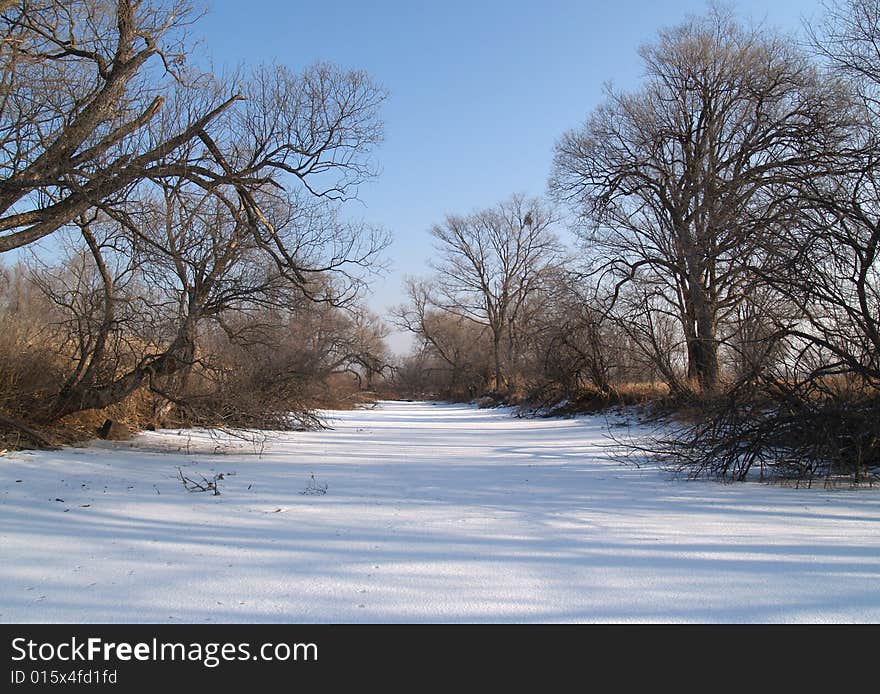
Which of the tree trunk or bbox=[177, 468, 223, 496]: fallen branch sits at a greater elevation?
the tree trunk

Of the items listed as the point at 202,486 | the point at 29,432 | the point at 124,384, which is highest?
the point at 124,384

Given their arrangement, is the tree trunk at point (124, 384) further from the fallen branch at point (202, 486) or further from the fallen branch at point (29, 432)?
the fallen branch at point (202, 486)

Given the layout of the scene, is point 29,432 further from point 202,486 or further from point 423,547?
point 423,547

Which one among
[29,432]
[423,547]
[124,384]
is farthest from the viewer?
[124,384]

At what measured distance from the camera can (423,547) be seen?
150 inches

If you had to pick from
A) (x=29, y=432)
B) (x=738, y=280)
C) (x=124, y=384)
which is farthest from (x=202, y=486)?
(x=738, y=280)

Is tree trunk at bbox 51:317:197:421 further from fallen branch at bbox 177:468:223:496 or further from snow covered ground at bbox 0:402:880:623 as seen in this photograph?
fallen branch at bbox 177:468:223:496

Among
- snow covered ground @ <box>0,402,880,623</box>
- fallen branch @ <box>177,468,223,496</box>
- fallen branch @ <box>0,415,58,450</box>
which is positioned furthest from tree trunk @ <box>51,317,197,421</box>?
fallen branch @ <box>177,468,223,496</box>

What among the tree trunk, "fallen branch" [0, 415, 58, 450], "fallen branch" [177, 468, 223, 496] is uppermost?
the tree trunk

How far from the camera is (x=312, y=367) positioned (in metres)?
17.1

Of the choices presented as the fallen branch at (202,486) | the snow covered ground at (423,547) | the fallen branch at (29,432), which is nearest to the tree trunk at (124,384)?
the fallen branch at (29,432)

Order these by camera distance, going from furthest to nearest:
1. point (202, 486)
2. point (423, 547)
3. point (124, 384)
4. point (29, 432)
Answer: point (124, 384)
point (29, 432)
point (202, 486)
point (423, 547)

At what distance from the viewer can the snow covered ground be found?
109 inches

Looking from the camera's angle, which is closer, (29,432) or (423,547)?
(423,547)
